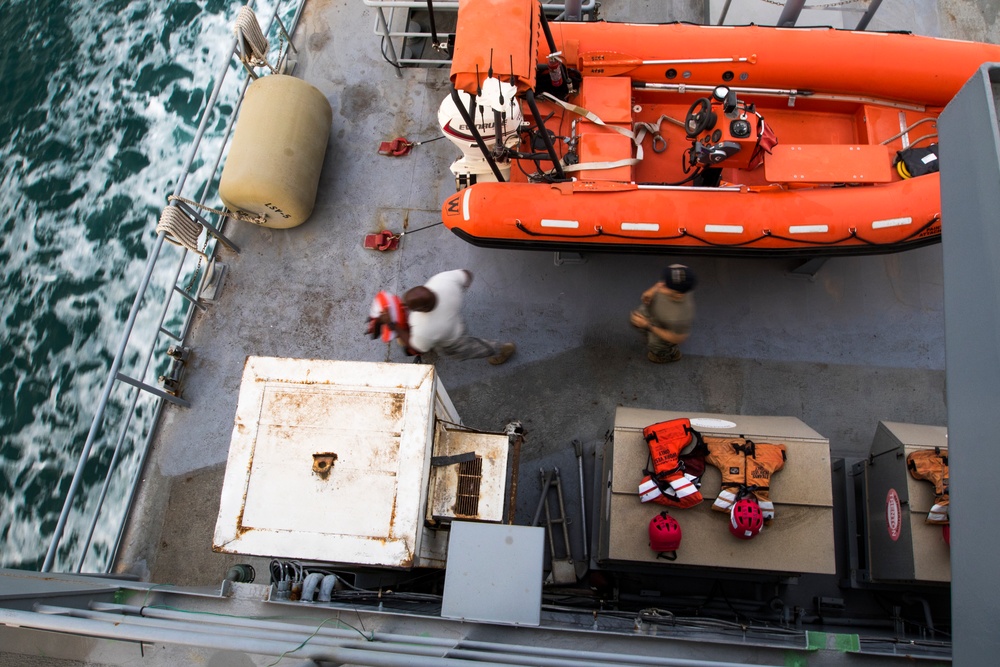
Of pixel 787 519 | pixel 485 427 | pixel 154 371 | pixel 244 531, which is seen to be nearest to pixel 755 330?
pixel 787 519

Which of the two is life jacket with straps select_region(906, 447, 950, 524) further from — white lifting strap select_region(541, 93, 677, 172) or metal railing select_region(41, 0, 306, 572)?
metal railing select_region(41, 0, 306, 572)

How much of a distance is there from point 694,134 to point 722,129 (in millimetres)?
163

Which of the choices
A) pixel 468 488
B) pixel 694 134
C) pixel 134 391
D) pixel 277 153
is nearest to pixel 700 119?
pixel 694 134

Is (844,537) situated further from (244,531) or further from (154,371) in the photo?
(154,371)

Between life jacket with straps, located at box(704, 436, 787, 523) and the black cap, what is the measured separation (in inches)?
33.4

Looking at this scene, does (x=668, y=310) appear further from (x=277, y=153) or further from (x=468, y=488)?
(x=277, y=153)

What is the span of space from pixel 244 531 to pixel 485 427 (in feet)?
5.85

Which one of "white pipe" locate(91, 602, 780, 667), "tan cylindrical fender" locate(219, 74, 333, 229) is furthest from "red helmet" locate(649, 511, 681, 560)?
"tan cylindrical fender" locate(219, 74, 333, 229)

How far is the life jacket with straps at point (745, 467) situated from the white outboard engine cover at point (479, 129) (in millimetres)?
2074

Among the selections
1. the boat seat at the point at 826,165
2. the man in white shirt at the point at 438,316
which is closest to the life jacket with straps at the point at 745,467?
the man in white shirt at the point at 438,316

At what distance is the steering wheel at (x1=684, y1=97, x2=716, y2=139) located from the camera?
3.66 meters

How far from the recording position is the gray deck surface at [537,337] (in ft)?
13.7

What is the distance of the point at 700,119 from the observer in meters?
3.70

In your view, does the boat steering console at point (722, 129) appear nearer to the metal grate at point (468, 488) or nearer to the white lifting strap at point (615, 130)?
the white lifting strap at point (615, 130)
